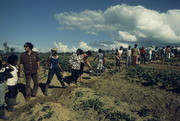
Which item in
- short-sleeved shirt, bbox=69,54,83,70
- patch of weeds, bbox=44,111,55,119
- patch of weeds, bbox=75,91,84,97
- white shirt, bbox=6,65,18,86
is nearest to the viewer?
patch of weeds, bbox=44,111,55,119

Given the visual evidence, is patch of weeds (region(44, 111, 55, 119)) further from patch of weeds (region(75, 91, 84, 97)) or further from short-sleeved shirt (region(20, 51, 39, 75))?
short-sleeved shirt (region(20, 51, 39, 75))

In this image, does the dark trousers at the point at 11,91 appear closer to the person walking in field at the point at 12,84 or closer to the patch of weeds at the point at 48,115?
the person walking in field at the point at 12,84

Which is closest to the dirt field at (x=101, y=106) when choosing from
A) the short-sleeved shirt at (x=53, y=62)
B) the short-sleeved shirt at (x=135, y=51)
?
the short-sleeved shirt at (x=53, y=62)

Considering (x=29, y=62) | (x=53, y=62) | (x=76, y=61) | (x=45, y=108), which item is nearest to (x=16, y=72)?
(x=29, y=62)

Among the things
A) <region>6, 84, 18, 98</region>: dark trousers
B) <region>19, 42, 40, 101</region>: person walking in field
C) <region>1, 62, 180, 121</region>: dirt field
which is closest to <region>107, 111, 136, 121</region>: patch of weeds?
<region>1, 62, 180, 121</region>: dirt field

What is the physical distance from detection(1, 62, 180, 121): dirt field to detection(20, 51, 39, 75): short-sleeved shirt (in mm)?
1446

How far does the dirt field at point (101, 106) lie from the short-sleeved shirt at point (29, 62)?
1.45 m

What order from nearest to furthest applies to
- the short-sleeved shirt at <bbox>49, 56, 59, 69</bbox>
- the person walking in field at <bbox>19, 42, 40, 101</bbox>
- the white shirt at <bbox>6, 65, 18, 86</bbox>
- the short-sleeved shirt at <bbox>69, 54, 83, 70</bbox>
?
the white shirt at <bbox>6, 65, 18, 86</bbox> → the person walking in field at <bbox>19, 42, 40, 101</bbox> → the short-sleeved shirt at <bbox>49, 56, 59, 69</bbox> → the short-sleeved shirt at <bbox>69, 54, 83, 70</bbox>

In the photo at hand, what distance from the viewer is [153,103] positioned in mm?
7441

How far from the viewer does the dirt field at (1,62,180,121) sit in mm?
5926

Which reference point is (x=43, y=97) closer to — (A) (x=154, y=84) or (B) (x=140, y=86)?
(B) (x=140, y=86)

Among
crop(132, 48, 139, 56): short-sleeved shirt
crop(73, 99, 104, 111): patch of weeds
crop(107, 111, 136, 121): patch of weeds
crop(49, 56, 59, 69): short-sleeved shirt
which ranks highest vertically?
crop(132, 48, 139, 56): short-sleeved shirt

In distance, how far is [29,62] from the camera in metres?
7.17

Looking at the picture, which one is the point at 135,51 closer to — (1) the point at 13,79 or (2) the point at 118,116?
(2) the point at 118,116
